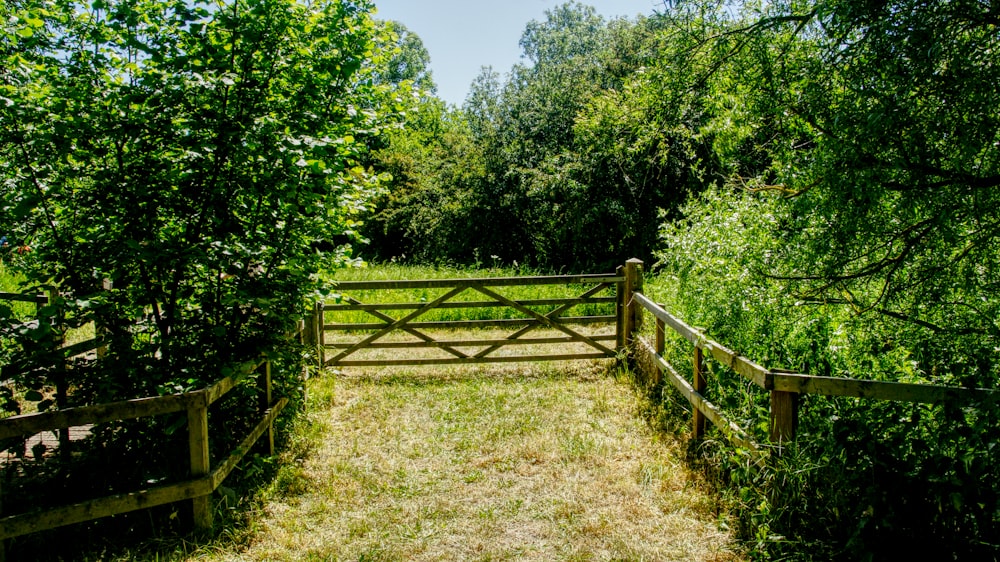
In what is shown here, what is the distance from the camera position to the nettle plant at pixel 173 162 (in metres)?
3.50

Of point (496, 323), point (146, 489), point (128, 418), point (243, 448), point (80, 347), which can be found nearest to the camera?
point (128, 418)

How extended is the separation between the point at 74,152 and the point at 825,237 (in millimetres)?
4331

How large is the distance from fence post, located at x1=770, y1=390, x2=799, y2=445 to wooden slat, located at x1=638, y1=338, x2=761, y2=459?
0.20 metres

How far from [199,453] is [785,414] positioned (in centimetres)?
371

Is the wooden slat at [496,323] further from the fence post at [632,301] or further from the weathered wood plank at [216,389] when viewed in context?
the weathered wood plank at [216,389]

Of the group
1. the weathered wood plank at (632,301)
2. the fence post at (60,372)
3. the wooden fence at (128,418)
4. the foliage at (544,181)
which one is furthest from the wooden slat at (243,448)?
the foliage at (544,181)

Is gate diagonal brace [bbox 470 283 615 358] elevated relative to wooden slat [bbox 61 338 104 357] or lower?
lower

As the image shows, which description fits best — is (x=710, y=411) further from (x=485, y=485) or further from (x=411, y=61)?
(x=411, y=61)

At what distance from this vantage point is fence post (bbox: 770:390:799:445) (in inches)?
147

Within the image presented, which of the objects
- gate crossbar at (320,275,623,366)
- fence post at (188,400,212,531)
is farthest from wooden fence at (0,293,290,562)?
gate crossbar at (320,275,623,366)

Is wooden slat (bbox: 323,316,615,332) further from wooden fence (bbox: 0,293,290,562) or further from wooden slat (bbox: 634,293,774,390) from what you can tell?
wooden fence (bbox: 0,293,290,562)

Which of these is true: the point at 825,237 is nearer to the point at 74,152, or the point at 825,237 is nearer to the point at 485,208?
the point at 74,152

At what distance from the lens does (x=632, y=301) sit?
7902mm

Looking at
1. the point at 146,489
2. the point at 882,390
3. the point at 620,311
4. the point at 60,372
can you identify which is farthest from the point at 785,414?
the point at 620,311
